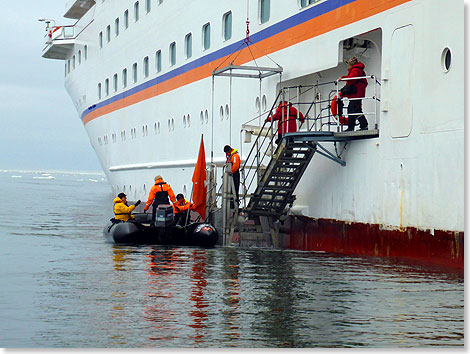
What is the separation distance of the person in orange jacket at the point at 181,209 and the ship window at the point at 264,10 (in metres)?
4.55

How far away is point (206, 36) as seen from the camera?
21562 millimetres

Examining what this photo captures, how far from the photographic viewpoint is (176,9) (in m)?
24.1

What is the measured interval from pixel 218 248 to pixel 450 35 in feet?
22.5

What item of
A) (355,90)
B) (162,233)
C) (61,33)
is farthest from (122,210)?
(61,33)

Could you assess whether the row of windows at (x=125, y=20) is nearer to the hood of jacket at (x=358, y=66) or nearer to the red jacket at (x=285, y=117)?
the red jacket at (x=285, y=117)

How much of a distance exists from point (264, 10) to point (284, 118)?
3444 mm

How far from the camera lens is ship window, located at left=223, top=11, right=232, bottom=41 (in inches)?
782

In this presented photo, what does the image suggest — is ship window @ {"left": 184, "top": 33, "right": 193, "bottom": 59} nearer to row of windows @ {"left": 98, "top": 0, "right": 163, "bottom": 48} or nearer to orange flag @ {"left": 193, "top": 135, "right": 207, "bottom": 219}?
row of windows @ {"left": 98, "top": 0, "right": 163, "bottom": 48}

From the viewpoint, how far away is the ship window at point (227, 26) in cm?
1986

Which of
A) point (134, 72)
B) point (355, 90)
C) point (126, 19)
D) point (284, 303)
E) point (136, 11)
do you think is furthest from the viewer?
point (126, 19)

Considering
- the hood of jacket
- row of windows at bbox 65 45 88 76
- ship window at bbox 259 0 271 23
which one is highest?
row of windows at bbox 65 45 88 76

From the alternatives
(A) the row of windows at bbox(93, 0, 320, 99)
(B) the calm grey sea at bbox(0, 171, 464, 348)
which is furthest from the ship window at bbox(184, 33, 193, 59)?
(B) the calm grey sea at bbox(0, 171, 464, 348)

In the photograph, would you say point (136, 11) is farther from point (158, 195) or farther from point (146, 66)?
point (158, 195)

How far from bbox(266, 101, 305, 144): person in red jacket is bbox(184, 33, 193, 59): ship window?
722 cm
